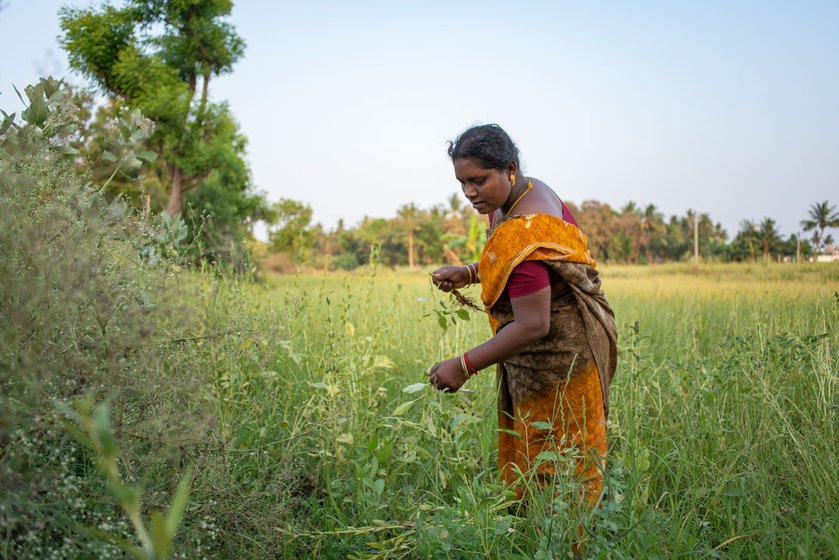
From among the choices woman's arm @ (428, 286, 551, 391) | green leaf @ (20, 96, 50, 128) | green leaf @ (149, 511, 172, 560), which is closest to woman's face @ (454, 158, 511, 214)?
woman's arm @ (428, 286, 551, 391)

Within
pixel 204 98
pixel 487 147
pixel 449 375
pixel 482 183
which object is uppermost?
pixel 204 98

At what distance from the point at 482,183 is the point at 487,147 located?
0.41 feet

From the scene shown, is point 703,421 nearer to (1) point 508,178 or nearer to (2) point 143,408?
(1) point 508,178

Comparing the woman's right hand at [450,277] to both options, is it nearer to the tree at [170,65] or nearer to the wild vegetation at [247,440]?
the wild vegetation at [247,440]

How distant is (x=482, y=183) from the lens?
2.10 metres

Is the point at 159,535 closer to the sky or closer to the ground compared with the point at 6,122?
closer to the ground

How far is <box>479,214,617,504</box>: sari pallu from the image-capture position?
80.6 inches

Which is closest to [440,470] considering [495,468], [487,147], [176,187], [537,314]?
[495,468]

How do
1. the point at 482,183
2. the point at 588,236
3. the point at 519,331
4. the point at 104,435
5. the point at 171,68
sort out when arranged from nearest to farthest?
the point at 104,435
the point at 519,331
the point at 482,183
the point at 171,68
the point at 588,236

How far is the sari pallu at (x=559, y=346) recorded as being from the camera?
2.05 metres

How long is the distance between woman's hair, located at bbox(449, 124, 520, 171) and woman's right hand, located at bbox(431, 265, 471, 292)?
1.73 feet

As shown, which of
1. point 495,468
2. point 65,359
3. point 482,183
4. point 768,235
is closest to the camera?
point 65,359

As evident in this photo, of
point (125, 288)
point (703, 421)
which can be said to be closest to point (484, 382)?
point (703, 421)

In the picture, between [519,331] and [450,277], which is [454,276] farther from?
[519,331]
